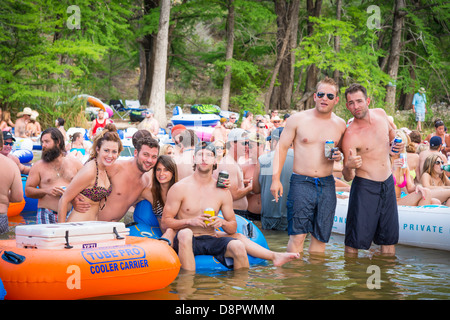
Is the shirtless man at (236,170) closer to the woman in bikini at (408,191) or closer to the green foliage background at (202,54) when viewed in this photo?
the woman in bikini at (408,191)

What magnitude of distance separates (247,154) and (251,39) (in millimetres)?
17992

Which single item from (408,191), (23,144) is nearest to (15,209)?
(23,144)

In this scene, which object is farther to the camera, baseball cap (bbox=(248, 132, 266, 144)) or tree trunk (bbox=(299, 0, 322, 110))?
tree trunk (bbox=(299, 0, 322, 110))

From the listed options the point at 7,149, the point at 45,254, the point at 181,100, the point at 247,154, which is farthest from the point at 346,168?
the point at 181,100

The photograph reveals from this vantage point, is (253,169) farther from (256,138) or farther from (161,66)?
(161,66)

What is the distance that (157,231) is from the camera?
236 inches

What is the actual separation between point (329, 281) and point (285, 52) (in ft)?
66.8

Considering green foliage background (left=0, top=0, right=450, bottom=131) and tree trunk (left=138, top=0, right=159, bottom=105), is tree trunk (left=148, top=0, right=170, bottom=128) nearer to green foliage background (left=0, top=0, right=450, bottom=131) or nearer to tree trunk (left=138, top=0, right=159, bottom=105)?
green foliage background (left=0, top=0, right=450, bottom=131)

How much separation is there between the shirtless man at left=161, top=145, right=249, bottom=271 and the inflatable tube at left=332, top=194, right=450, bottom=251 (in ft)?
8.58

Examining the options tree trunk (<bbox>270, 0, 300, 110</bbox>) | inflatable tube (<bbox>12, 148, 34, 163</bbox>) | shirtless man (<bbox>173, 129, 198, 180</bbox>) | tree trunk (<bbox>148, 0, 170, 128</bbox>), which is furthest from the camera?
tree trunk (<bbox>270, 0, 300, 110</bbox>)

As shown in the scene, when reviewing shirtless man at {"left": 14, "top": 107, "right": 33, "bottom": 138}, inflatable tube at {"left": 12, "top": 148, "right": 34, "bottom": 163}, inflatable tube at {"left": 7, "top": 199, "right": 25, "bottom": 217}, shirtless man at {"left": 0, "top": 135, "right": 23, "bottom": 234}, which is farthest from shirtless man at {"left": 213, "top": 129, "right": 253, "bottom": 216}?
shirtless man at {"left": 14, "top": 107, "right": 33, "bottom": 138}

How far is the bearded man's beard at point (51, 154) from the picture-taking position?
6.46m

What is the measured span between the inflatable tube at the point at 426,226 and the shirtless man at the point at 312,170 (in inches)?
70.9

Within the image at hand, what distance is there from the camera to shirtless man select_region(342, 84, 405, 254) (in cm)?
580
